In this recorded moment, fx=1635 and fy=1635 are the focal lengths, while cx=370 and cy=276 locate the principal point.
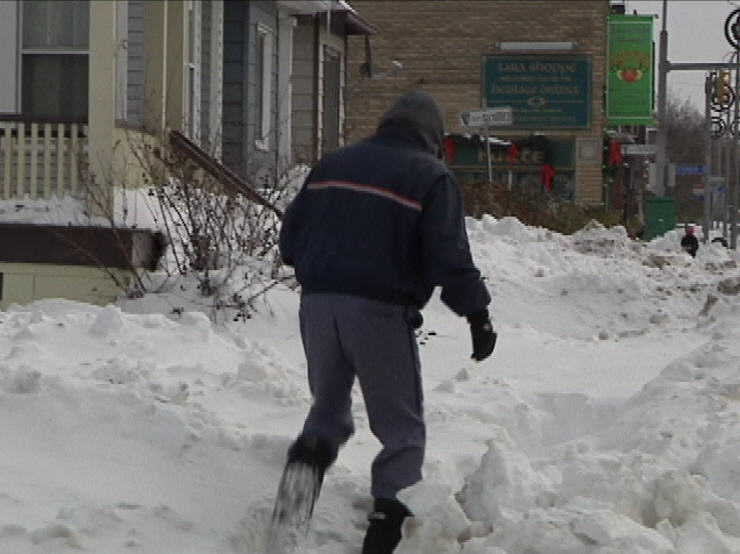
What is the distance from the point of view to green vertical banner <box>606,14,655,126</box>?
44.0 meters

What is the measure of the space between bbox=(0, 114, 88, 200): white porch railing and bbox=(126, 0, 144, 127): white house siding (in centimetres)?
315

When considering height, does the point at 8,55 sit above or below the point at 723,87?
below

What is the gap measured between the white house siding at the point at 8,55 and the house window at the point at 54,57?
81 mm

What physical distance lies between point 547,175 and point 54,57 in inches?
1048

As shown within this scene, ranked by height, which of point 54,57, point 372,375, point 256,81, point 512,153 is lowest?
point 372,375

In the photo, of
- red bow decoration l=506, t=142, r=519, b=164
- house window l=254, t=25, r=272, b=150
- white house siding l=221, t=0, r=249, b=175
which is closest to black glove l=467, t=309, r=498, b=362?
white house siding l=221, t=0, r=249, b=175

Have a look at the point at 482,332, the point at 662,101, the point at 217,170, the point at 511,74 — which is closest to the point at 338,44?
the point at 662,101

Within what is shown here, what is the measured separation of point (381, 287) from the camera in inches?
215

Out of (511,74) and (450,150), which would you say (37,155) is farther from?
(511,74)

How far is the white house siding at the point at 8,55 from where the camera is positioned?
51.5 feet

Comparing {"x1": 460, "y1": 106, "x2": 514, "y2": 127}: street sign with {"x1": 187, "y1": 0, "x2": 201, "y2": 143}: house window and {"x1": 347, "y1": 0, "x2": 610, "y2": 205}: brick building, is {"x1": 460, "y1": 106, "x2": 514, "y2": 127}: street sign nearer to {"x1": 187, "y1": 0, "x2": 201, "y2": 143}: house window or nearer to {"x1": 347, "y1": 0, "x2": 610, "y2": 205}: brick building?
{"x1": 187, "y1": 0, "x2": 201, "y2": 143}: house window

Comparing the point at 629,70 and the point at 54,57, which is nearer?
the point at 54,57

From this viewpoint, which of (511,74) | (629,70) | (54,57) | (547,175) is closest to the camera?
(54,57)

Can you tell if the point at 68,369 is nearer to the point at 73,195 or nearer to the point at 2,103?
the point at 73,195
